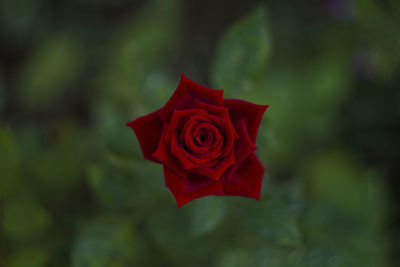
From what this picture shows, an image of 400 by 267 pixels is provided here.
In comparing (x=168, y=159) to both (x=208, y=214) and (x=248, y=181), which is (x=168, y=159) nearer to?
(x=248, y=181)

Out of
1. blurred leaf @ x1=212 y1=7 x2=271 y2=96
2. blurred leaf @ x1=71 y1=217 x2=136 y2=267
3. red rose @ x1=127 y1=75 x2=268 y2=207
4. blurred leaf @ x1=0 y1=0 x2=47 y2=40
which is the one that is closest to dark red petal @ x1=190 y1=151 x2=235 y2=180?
red rose @ x1=127 y1=75 x2=268 y2=207

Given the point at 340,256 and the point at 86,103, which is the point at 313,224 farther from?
the point at 86,103

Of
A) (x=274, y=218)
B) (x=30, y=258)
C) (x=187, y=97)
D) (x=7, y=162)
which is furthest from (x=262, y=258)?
(x=7, y=162)

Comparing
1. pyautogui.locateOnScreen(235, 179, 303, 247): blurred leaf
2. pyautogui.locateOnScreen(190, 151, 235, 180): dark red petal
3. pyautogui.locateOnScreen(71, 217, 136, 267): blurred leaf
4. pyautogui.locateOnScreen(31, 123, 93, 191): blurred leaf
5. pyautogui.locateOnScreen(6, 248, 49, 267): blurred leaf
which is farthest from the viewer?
pyautogui.locateOnScreen(31, 123, 93, 191): blurred leaf

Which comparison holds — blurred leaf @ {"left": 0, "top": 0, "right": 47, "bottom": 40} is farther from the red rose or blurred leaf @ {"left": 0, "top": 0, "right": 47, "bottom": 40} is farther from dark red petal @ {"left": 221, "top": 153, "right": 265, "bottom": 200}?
dark red petal @ {"left": 221, "top": 153, "right": 265, "bottom": 200}

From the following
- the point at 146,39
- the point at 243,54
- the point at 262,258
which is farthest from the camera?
the point at 146,39

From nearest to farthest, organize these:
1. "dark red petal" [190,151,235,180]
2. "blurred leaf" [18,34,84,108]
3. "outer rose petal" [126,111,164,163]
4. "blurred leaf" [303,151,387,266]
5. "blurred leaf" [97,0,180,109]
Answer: "dark red petal" [190,151,235,180] < "outer rose petal" [126,111,164,163] < "blurred leaf" [303,151,387,266] < "blurred leaf" [97,0,180,109] < "blurred leaf" [18,34,84,108]

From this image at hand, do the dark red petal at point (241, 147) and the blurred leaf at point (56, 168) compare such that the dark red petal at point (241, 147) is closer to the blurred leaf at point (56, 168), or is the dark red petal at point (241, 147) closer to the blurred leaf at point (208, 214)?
the blurred leaf at point (208, 214)
